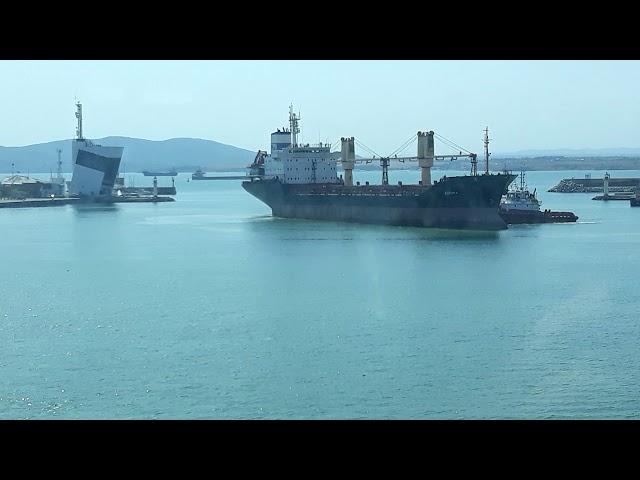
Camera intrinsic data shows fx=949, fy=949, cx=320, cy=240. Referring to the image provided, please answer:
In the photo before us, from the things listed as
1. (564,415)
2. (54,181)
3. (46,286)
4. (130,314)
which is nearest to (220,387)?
(564,415)

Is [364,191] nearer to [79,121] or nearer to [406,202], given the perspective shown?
[406,202]

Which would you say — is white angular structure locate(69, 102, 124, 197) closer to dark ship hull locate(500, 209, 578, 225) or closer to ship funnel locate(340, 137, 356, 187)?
ship funnel locate(340, 137, 356, 187)

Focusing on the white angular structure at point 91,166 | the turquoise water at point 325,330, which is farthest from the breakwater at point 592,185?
the turquoise water at point 325,330

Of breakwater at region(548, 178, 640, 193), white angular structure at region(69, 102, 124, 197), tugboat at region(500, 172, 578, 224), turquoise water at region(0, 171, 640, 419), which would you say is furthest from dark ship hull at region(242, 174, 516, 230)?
breakwater at region(548, 178, 640, 193)

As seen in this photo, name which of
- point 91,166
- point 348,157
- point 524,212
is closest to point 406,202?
point 524,212
